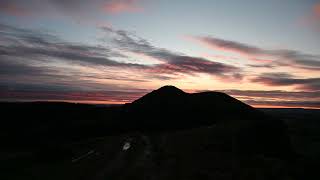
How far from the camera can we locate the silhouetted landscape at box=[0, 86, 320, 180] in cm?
2716

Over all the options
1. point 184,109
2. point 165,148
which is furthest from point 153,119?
point 165,148

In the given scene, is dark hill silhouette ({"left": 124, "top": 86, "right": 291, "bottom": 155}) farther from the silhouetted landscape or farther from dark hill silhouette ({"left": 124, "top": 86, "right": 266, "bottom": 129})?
the silhouetted landscape

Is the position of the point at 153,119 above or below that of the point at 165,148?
above

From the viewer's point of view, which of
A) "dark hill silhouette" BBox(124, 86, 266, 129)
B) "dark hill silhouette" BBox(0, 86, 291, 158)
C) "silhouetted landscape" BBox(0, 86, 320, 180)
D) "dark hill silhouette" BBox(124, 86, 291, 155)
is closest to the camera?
"silhouetted landscape" BBox(0, 86, 320, 180)

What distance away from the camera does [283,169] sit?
2878cm

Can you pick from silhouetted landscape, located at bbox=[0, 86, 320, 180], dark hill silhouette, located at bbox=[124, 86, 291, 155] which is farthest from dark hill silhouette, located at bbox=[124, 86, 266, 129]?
silhouetted landscape, located at bbox=[0, 86, 320, 180]

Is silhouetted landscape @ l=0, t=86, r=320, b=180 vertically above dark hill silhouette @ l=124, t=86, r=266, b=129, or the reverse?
dark hill silhouette @ l=124, t=86, r=266, b=129

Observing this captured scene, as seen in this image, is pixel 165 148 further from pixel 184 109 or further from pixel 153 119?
pixel 184 109

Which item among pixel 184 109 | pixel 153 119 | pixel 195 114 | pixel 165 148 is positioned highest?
pixel 184 109

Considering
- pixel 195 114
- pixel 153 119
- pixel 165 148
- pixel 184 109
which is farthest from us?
pixel 184 109

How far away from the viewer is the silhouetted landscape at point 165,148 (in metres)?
27.2

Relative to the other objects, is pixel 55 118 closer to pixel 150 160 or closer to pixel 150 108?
pixel 150 108

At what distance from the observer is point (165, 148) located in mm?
39906

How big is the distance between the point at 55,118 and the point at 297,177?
8573 cm
